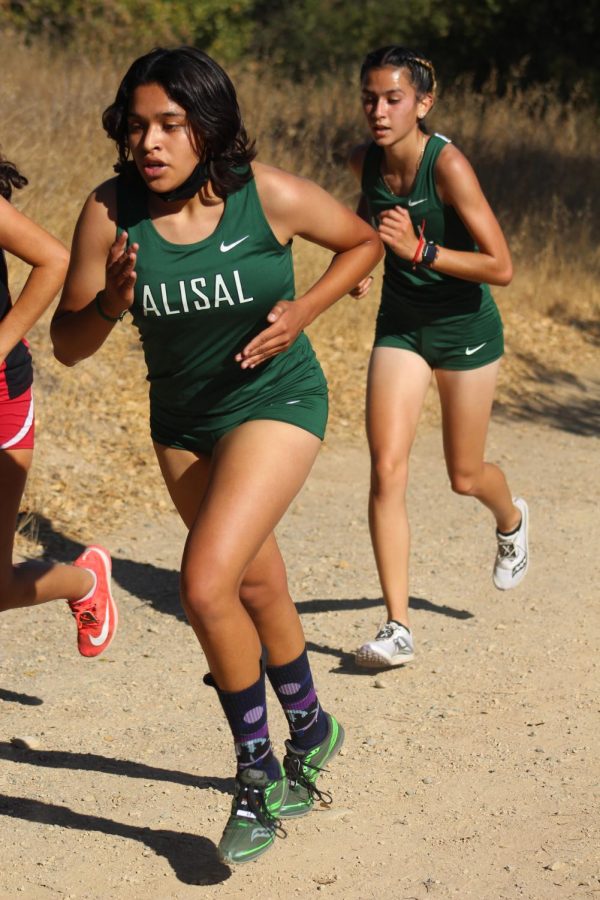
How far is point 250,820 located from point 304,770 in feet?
1.30

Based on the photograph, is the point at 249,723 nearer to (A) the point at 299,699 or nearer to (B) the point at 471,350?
(A) the point at 299,699

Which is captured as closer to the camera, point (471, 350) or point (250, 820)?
point (250, 820)

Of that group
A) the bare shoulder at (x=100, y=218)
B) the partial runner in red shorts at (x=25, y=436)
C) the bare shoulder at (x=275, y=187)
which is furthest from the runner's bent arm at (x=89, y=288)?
the bare shoulder at (x=275, y=187)

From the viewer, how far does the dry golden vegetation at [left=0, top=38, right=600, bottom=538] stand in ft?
25.4

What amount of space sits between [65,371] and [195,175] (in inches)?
199

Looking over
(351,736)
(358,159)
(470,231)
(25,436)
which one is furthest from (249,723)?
(358,159)

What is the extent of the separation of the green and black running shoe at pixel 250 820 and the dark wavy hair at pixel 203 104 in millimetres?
1540

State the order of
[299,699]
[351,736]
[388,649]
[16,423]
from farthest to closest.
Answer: [388,649], [351,736], [16,423], [299,699]

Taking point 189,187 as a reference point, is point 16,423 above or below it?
below

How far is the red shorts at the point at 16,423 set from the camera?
14.0 ft

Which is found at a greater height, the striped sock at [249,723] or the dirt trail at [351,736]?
the striped sock at [249,723]

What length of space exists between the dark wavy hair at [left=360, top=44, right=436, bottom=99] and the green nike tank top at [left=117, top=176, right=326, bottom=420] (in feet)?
5.78

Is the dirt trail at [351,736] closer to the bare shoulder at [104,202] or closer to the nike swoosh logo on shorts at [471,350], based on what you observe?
the nike swoosh logo on shorts at [471,350]

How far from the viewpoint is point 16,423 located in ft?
14.1
